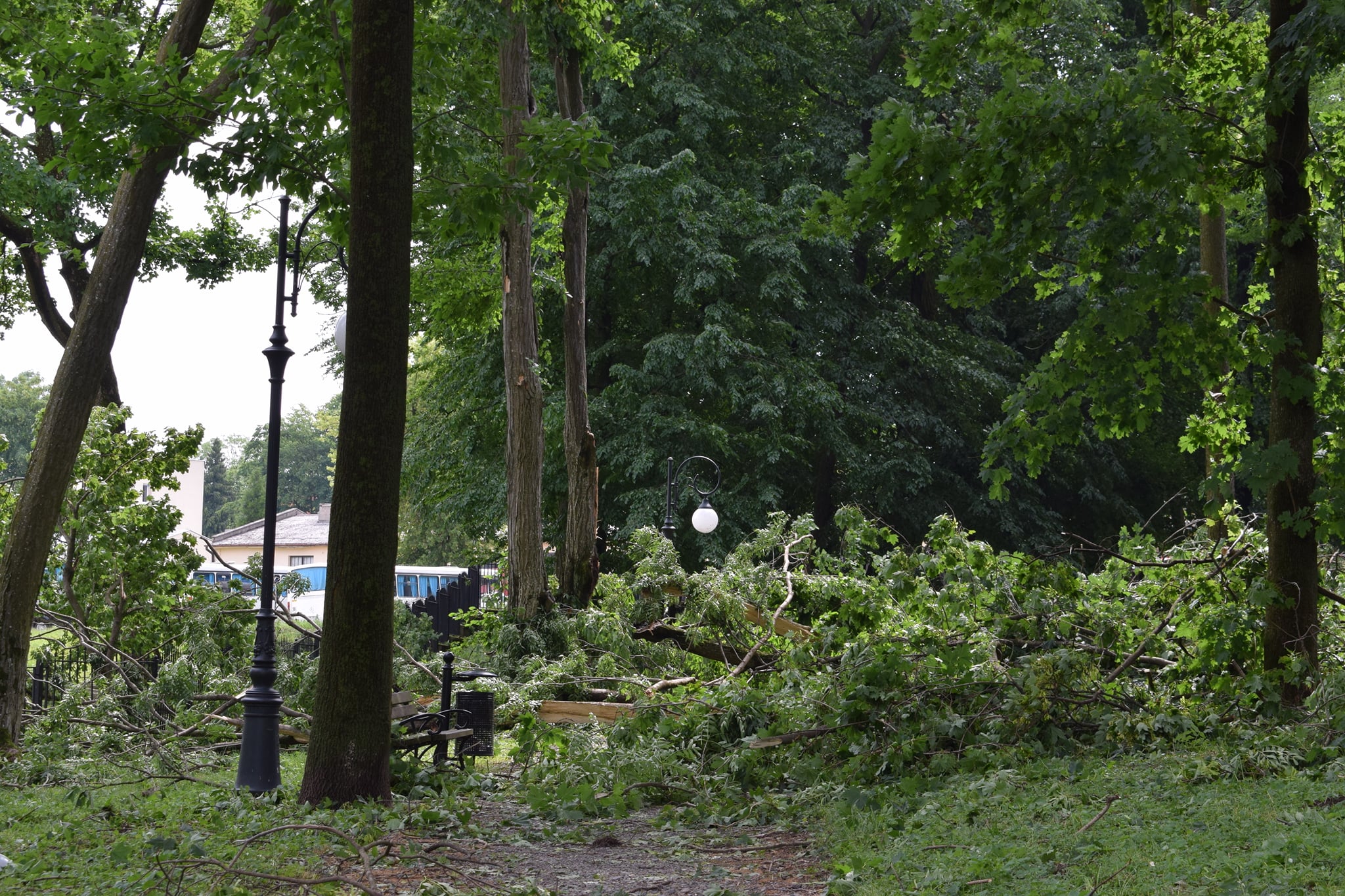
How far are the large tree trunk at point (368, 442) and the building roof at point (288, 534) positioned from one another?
62721 millimetres

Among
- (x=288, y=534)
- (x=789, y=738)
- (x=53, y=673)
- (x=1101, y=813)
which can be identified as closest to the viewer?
(x=1101, y=813)

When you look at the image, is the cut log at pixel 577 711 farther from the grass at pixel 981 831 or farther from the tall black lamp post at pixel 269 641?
the grass at pixel 981 831

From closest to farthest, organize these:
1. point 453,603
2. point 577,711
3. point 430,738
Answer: point 430,738 → point 577,711 → point 453,603

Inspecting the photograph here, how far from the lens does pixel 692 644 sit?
13.0 meters

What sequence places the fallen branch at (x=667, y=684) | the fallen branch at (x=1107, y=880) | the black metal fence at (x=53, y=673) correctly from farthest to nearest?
the black metal fence at (x=53, y=673)
the fallen branch at (x=667, y=684)
the fallen branch at (x=1107, y=880)

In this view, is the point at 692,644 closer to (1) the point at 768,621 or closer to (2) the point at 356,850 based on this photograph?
(1) the point at 768,621

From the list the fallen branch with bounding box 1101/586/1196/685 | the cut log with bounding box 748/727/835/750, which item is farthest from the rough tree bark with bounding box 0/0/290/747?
the fallen branch with bounding box 1101/586/1196/685

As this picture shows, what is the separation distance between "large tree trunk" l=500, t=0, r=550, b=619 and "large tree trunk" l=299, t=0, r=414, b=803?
8007 millimetres

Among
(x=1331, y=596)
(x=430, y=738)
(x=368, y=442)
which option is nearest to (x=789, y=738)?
(x=430, y=738)

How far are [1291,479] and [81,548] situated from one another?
1212cm

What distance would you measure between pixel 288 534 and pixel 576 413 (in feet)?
202

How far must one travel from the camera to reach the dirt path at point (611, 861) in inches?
205

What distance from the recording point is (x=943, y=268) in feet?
23.8

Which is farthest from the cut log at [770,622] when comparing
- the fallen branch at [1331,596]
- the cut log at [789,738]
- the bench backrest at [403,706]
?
the fallen branch at [1331,596]
